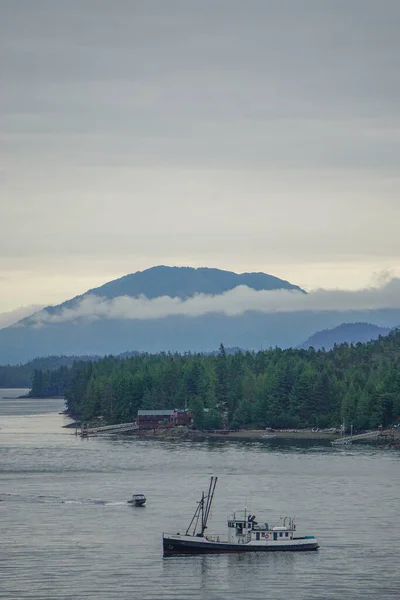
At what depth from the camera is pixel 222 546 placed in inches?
3442

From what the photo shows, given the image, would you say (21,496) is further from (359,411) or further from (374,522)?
(359,411)

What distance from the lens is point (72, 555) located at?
84688 mm

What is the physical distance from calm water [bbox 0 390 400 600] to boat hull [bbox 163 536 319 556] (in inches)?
30.9

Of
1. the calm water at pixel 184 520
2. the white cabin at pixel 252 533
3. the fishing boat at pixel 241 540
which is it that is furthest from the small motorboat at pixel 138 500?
the white cabin at pixel 252 533

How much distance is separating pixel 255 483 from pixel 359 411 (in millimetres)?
74638

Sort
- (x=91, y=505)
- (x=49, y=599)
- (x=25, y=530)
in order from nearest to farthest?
(x=49, y=599), (x=25, y=530), (x=91, y=505)

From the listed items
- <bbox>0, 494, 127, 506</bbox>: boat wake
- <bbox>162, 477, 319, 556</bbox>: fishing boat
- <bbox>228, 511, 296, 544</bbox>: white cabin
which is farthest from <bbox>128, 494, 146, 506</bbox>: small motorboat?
<bbox>228, 511, 296, 544</bbox>: white cabin

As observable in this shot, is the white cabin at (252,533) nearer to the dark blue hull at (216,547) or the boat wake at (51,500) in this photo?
the dark blue hull at (216,547)

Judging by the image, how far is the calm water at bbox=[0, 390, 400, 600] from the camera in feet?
252

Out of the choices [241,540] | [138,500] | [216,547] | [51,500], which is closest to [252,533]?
[241,540]

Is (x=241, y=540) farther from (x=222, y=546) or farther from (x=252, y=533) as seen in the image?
(x=222, y=546)

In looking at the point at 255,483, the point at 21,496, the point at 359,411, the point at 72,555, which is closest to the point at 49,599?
the point at 72,555

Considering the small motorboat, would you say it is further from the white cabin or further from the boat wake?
the white cabin

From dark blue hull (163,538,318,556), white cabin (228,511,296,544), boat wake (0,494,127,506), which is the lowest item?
dark blue hull (163,538,318,556)
